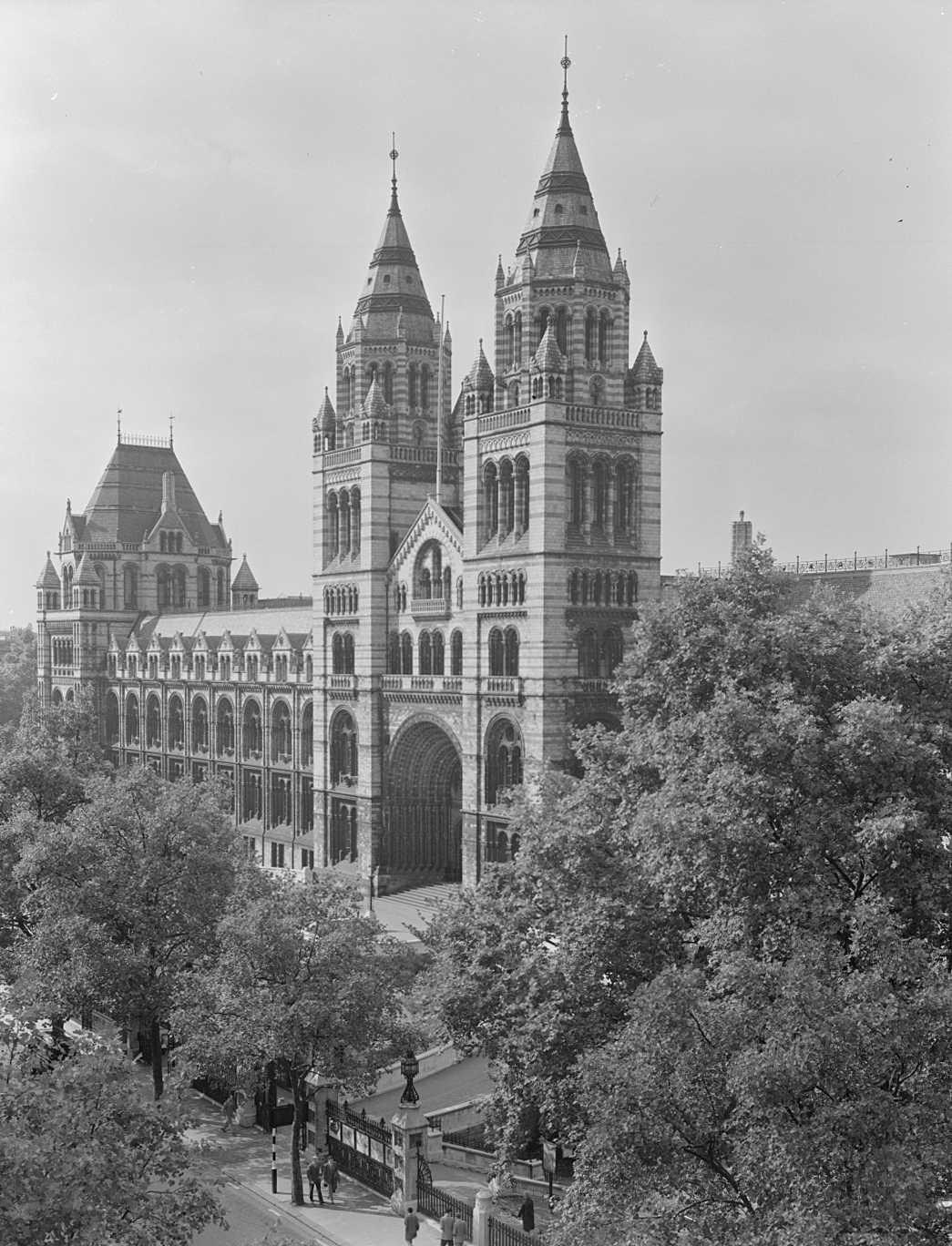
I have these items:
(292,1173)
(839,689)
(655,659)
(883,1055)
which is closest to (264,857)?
(292,1173)

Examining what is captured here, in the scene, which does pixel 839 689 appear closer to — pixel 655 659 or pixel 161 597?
pixel 655 659

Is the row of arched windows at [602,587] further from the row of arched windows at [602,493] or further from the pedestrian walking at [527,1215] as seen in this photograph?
the pedestrian walking at [527,1215]

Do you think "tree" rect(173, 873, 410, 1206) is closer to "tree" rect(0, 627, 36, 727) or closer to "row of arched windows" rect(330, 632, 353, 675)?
"row of arched windows" rect(330, 632, 353, 675)

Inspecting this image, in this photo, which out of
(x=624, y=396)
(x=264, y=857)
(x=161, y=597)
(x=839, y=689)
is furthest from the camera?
(x=161, y=597)

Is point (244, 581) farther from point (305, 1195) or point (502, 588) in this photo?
point (305, 1195)

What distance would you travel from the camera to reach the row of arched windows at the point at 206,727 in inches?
3000

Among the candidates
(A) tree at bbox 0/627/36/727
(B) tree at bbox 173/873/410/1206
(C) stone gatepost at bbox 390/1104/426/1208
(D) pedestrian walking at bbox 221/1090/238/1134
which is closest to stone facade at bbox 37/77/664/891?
(B) tree at bbox 173/873/410/1206

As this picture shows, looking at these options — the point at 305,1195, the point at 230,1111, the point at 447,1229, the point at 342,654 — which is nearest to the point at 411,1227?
the point at 447,1229

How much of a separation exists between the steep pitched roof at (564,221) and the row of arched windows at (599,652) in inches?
630

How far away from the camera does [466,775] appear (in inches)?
2270

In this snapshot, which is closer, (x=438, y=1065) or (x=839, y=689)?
(x=839, y=689)

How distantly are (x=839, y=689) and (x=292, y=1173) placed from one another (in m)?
18.9

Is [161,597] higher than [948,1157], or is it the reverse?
[161,597]

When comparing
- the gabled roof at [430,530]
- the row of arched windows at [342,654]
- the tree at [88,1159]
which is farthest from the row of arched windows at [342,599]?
the tree at [88,1159]
